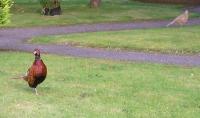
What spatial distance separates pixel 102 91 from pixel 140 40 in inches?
313

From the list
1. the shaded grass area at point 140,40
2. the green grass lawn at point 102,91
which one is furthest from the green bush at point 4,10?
the shaded grass area at point 140,40

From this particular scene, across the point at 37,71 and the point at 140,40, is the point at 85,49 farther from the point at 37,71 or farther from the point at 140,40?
the point at 37,71

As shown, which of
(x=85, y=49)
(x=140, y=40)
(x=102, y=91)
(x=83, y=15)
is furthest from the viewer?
(x=83, y=15)

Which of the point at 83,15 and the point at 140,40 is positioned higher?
the point at 140,40

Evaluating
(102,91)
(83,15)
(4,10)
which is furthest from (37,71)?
(83,15)

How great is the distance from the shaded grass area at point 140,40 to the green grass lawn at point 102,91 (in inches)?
110

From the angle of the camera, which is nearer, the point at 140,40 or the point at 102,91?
the point at 102,91

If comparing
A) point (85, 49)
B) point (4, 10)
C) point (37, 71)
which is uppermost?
point (37, 71)

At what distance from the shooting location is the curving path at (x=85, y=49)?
559 inches

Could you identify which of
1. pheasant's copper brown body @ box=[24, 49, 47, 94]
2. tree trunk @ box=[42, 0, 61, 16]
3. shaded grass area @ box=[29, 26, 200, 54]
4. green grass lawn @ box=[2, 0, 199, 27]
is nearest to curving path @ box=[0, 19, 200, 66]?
shaded grass area @ box=[29, 26, 200, 54]

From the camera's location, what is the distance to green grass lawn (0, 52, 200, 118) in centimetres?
816

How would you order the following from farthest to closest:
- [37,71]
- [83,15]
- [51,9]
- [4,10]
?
[83,15], [51,9], [4,10], [37,71]

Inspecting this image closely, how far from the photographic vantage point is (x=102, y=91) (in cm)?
967

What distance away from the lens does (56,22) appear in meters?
24.0
